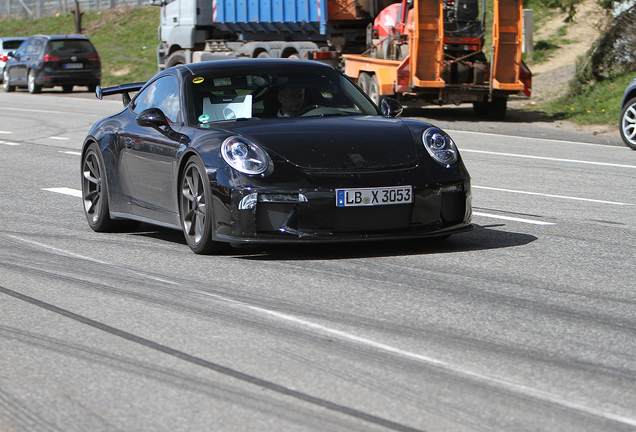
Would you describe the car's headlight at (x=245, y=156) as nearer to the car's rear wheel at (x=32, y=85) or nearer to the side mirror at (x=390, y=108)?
the side mirror at (x=390, y=108)

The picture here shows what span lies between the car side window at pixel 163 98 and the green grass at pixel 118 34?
29.3 m

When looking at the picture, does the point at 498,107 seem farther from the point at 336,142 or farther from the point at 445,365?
the point at 445,365

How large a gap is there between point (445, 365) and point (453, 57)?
1698 centimetres

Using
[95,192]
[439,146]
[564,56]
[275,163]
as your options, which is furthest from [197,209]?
[564,56]

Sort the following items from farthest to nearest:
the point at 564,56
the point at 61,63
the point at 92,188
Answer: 1. the point at 61,63
2. the point at 564,56
3. the point at 92,188

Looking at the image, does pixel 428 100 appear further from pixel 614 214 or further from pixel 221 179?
pixel 221 179

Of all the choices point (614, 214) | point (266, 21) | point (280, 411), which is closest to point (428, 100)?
point (266, 21)

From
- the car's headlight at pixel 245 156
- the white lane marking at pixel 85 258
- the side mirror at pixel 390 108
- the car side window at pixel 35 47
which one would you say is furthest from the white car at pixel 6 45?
the car's headlight at pixel 245 156

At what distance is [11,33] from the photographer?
215 ft

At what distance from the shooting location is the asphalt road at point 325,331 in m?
3.75

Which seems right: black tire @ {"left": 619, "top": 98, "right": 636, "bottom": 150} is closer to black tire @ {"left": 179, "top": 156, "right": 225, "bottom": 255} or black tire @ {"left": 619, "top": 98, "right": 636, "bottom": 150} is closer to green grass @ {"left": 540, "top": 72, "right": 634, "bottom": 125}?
green grass @ {"left": 540, "top": 72, "right": 634, "bottom": 125}

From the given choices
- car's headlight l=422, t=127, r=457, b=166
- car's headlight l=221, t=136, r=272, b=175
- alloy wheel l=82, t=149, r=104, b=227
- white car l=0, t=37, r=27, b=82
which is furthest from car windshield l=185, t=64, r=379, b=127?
white car l=0, t=37, r=27, b=82

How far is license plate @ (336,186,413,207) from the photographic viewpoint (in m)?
6.51

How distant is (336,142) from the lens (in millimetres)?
6816
